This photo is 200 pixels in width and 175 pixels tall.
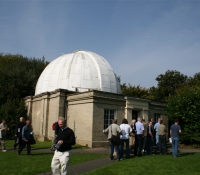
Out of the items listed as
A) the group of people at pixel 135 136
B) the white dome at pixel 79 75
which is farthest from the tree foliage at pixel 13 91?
the group of people at pixel 135 136

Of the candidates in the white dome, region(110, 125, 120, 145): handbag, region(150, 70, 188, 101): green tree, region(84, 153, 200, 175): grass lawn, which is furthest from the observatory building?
region(150, 70, 188, 101): green tree

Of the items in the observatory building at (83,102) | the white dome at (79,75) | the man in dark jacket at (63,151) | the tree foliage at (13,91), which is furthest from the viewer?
the tree foliage at (13,91)

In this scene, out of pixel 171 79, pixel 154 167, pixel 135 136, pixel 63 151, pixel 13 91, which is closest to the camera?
pixel 63 151

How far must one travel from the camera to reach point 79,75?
19984 mm

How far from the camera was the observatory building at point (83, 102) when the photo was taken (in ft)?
49.4

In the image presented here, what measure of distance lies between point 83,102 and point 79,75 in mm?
4841

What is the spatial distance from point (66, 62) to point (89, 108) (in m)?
7.57

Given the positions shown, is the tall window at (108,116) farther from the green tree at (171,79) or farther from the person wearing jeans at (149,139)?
the green tree at (171,79)

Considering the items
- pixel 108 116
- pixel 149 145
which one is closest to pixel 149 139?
pixel 149 145

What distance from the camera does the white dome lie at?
19.9 meters

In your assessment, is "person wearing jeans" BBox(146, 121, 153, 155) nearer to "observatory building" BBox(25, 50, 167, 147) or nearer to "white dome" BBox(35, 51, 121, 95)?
"observatory building" BBox(25, 50, 167, 147)

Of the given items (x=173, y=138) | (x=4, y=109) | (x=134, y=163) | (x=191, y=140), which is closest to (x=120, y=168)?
(x=134, y=163)

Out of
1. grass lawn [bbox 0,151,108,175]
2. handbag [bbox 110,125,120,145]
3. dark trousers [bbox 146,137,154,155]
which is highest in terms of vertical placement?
handbag [bbox 110,125,120,145]

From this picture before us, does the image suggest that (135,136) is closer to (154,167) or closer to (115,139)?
(115,139)
